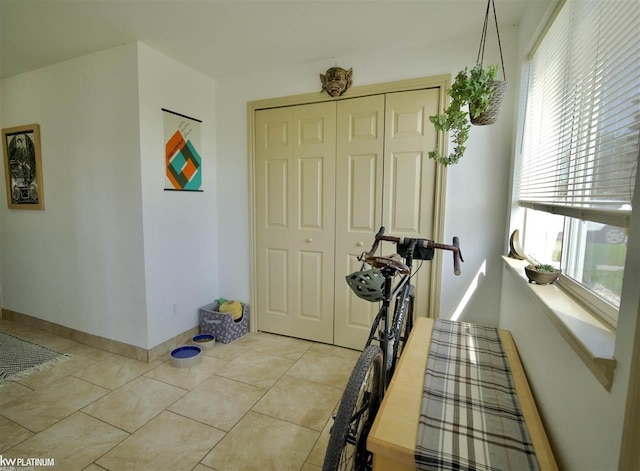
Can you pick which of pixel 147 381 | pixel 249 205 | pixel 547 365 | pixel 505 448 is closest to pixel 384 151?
pixel 249 205

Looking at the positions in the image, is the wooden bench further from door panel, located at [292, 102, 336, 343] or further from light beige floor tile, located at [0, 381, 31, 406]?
light beige floor tile, located at [0, 381, 31, 406]

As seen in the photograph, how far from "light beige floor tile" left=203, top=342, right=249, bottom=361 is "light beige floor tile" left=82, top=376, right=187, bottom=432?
0.47 metres

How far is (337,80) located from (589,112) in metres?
1.77

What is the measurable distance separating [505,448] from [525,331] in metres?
0.69

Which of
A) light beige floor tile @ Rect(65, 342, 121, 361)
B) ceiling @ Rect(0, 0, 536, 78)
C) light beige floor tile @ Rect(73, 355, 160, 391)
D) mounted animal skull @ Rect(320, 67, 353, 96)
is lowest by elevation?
light beige floor tile @ Rect(65, 342, 121, 361)

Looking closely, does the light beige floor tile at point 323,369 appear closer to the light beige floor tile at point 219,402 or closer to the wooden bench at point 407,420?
the light beige floor tile at point 219,402

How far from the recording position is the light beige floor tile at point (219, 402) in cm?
181

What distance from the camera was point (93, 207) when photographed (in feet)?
8.34

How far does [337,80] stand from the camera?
2402 millimetres

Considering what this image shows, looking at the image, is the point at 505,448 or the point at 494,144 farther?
the point at 494,144

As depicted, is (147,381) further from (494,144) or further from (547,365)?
(494,144)

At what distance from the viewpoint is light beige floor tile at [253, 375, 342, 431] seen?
1.81 metres

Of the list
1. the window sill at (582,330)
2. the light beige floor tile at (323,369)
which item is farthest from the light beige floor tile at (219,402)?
the window sill at (582,330)

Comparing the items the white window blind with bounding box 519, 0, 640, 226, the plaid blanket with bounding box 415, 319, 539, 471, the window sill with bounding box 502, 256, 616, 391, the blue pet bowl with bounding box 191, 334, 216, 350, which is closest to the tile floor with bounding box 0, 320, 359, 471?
the blue pet bowl with bounding box 191, 334, 216, 350
